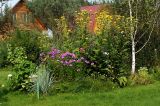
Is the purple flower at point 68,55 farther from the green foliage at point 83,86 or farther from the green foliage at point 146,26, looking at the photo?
the green foliage at point 146,26

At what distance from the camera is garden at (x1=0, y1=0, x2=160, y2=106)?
11.6m

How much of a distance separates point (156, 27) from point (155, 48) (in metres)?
0.79

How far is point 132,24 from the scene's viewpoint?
48.4 feet

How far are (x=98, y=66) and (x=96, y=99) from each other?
2.24m

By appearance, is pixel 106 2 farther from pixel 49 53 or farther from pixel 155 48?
pixel 49 53

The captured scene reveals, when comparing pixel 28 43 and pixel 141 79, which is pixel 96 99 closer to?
pixel 141 79

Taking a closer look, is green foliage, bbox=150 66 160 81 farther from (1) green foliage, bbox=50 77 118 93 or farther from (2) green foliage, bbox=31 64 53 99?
(2) green foliage, bbox=31 64 53 99

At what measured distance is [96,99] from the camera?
11.3 m

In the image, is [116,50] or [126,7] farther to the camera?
[126,7]

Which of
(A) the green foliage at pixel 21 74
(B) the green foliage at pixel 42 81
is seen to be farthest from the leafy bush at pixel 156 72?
(A) the green foliage at pixel 21 74

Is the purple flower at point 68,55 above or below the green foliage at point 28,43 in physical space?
above

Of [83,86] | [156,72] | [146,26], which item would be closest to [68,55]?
[83,86]

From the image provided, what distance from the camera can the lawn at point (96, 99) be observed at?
10820 mm

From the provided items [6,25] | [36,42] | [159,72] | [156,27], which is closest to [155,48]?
[156,27]
